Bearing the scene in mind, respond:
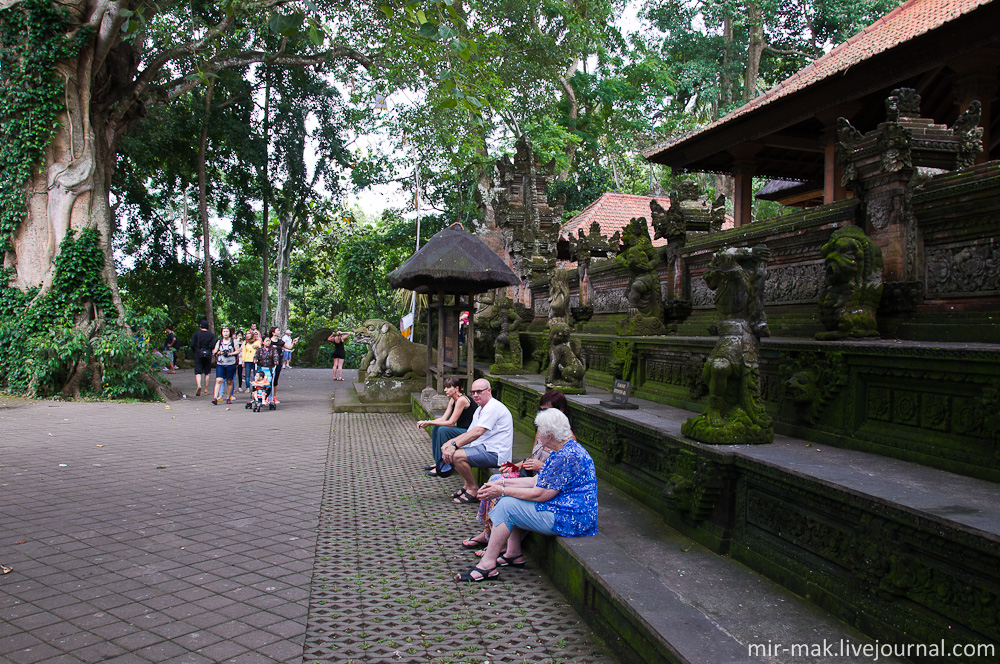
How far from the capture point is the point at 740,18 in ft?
78.6

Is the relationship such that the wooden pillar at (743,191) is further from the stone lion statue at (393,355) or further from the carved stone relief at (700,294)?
the stone lion statue at (393,355)

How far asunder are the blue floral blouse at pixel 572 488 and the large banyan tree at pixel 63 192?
1205 centimetres

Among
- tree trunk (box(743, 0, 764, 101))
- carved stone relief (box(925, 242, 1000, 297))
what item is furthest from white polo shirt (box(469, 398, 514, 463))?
tree trunk (box(743, 0, 764, 101))

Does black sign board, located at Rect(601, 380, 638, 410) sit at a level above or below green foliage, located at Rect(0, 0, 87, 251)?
below

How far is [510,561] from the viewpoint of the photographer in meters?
Result: 4.49

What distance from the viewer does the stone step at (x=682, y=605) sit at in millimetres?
2594

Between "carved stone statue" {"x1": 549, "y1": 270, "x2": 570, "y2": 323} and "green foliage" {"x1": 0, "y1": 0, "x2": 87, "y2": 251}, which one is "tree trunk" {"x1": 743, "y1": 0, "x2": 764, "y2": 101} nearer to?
"carved stone statue" {"x1": 549, "y1": 270, "x2": 570, "y2": 323}

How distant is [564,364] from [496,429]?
1.77 m

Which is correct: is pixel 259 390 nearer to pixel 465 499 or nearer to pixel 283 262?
pixel 465 499

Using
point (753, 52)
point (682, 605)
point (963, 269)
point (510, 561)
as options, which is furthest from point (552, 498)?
point (753, 52)

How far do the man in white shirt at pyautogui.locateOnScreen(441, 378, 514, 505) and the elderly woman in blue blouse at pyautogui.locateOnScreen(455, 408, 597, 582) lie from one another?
156cm

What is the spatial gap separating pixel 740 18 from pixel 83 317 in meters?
23.9

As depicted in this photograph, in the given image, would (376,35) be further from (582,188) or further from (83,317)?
(582,188)

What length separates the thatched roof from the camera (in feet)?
33.8
